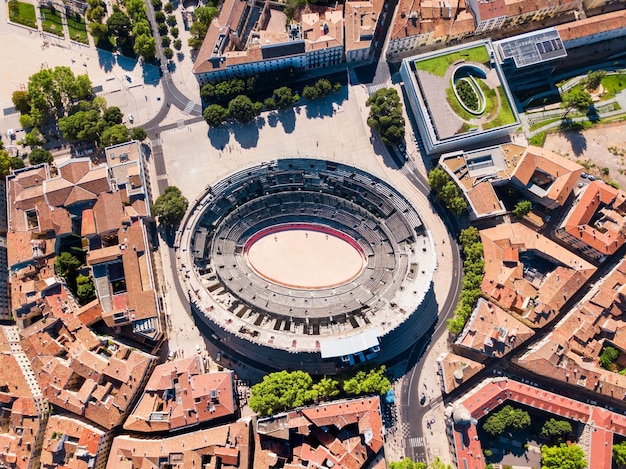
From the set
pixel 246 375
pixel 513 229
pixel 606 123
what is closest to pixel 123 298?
pixel 246 375

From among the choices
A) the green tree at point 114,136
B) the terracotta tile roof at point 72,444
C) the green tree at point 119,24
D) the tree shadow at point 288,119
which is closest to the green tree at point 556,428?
the tree shadow at point 288,119

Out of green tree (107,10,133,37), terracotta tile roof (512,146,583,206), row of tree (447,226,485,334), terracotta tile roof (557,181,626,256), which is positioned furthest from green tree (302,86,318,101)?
terracotta tile roof (557,181,626,256)

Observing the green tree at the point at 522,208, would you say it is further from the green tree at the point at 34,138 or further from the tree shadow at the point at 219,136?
the green tree at the point at 34,138

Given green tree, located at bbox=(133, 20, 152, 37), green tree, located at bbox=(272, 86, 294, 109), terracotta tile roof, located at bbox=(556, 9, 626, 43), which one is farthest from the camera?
green tree, located at bbox=(133, 20, 152, 37)

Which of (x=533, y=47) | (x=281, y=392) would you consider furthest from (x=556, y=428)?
(x=533, y=47)

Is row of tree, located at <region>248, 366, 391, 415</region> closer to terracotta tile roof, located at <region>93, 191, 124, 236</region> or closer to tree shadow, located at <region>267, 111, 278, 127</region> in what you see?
terracotta tile roof, located at <region>93, 191, 124, 236</region>

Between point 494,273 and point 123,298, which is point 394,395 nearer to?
point 494,273

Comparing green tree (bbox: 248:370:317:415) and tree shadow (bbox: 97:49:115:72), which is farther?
tree shadow (bbox: 97:49:115:72)
